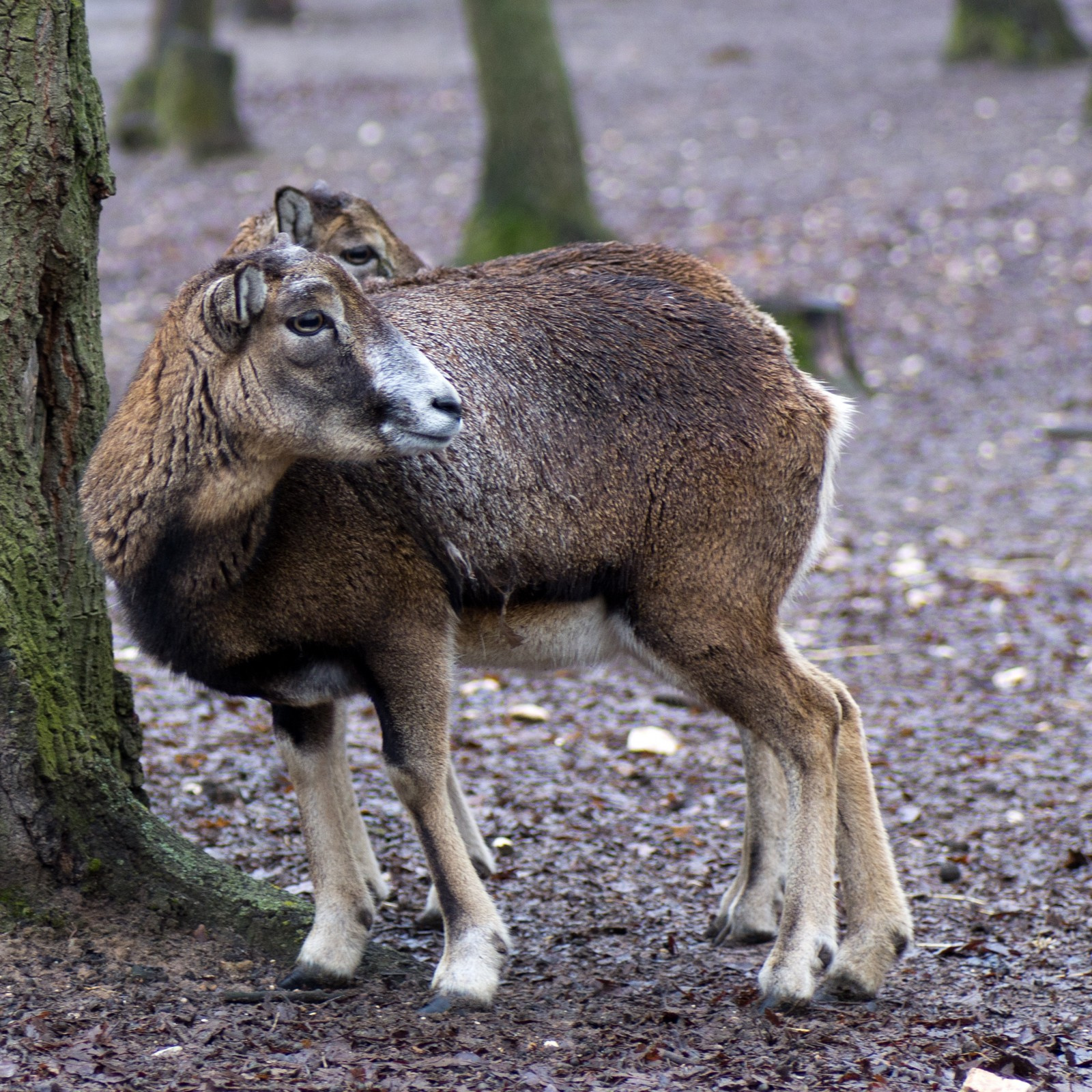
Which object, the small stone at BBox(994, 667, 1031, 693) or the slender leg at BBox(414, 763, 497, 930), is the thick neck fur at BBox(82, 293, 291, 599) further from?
the small stone at BBox(994, 667, 1031, 693)

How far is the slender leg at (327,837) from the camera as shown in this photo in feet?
14.6

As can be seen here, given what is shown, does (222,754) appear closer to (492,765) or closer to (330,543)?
(492,765)

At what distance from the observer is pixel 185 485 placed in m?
4.20

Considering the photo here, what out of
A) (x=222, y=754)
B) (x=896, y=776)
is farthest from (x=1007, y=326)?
(x=222, y=754)

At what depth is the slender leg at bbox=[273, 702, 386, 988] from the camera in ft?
14.6

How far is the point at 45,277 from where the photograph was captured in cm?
430

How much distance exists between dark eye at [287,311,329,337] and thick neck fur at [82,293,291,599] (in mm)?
249

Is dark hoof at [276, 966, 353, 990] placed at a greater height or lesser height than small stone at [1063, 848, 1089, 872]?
greater

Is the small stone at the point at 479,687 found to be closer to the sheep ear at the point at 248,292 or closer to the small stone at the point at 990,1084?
the sheep ear at the point at 248,292

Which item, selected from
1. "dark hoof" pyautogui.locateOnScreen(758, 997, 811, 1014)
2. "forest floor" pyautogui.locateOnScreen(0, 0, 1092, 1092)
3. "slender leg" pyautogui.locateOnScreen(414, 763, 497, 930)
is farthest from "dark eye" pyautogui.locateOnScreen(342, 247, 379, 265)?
"dark hoof" pyautogui.locateOnScreen(758, 997, 811, 1014)

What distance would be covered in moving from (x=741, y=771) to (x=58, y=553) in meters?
3.25

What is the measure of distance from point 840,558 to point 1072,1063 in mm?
5099

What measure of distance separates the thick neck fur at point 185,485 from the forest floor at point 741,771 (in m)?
1.11

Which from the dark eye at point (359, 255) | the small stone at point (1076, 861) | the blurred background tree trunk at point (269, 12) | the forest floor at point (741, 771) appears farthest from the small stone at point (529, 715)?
the blurred background tree trunk at point (269, 12)
